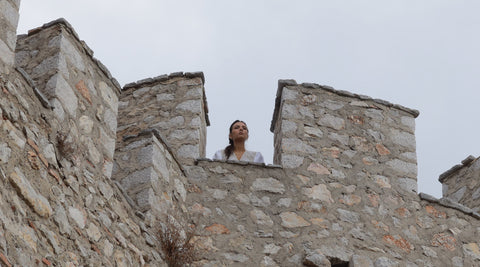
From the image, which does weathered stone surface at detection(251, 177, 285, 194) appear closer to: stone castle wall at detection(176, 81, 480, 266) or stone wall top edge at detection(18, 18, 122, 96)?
stone castle wall at detection(176, 81, 480, 266)

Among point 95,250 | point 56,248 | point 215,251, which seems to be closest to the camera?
point 56,248

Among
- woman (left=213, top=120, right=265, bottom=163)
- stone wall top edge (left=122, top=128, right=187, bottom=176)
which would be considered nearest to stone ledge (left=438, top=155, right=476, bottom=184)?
woman (left=213, top=120, right=265, bottom=163)

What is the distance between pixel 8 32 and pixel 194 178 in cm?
305

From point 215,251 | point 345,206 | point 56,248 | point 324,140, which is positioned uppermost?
point 324,140

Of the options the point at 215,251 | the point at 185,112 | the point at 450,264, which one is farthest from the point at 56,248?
the point at 450,264

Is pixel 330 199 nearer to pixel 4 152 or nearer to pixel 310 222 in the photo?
pixel 310 222

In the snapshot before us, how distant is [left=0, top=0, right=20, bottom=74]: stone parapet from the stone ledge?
620cm

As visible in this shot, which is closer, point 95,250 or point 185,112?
point 95,250

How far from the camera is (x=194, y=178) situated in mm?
9555

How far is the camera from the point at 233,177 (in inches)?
379

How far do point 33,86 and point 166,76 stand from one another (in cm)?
327

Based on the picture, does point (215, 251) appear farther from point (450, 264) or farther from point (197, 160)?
point (450, 264)

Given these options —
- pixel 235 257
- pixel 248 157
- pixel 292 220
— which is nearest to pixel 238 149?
pixel 248 157

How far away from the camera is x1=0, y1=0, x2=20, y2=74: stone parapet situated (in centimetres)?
678
